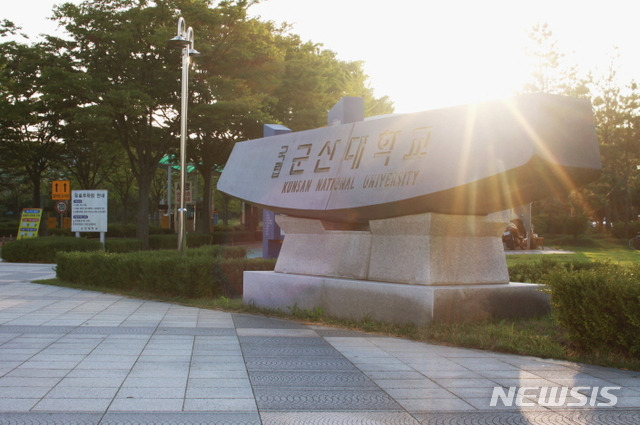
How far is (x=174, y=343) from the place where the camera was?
816cm

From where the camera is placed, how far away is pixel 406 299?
9.07 meters

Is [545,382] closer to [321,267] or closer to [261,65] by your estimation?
[321,267]

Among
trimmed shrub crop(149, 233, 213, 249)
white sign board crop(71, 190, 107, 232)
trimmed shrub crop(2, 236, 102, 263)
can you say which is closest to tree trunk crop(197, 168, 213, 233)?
trimmed shrub crop(149, 233, 213, 249)

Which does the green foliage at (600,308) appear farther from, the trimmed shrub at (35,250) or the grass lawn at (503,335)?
the trimmed shrub at (35,250)

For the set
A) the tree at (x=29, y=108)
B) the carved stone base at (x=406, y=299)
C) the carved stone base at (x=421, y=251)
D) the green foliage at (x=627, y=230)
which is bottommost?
the carved stone base at (x=406, y=299)

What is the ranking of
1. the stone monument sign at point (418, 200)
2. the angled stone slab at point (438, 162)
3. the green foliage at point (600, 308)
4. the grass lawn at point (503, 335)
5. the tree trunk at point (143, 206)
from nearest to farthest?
the green foliage at point (600, 308) < the grass lawn at point (503, 335) < the angled stone slab at point (438, 162) < the stone monument sign at point (418, 200) < the tree trunk at point (143, 206)

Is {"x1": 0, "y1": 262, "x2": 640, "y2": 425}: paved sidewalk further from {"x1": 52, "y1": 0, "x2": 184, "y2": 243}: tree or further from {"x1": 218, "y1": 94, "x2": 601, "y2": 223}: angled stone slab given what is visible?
{"x1": 52, "y1": 0, "x2": 184, "y2": 243}: tree

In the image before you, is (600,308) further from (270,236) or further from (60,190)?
(60,190)

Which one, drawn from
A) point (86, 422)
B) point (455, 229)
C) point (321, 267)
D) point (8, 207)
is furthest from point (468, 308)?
point (8, 207)

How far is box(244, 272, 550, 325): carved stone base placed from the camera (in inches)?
347

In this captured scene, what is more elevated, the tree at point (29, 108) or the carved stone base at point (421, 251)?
the tree at point (29, 108)

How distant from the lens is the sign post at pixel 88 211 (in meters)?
22.5

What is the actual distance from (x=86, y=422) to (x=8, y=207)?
215 ft

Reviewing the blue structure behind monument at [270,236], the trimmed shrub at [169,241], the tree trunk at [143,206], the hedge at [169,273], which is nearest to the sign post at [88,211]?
the blue structure behind monument at [270,236]
